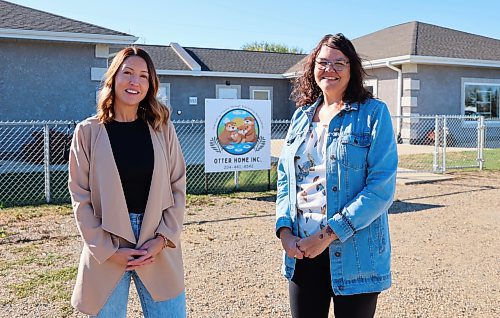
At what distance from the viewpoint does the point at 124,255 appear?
2.39 metres

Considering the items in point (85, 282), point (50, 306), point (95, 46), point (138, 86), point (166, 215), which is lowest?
point (50, 306)

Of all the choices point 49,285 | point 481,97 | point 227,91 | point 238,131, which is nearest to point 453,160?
point 481,97

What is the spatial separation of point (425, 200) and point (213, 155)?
11.9ft

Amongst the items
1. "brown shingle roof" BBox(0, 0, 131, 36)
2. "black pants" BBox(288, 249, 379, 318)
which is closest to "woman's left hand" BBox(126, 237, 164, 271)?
"black pants" BBox(288, 249, 379, 318)

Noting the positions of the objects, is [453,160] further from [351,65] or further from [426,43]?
[351,65]

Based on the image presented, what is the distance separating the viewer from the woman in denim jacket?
2.24m

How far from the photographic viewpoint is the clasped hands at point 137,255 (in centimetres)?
239

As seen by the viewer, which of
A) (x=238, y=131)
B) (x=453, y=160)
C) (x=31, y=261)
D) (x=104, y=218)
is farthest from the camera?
(x=453, y=160)

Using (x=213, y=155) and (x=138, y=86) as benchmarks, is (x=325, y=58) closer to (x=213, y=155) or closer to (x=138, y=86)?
(x=138, y=86)

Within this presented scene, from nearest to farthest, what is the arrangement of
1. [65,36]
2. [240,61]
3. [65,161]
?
[65,161] < [65,36] < [240,61]

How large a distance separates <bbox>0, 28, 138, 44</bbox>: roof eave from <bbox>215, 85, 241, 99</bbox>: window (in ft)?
31.4

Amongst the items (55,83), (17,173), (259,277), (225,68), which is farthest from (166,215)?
(225,68)

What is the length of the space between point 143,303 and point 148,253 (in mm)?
306

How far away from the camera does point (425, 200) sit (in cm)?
881
